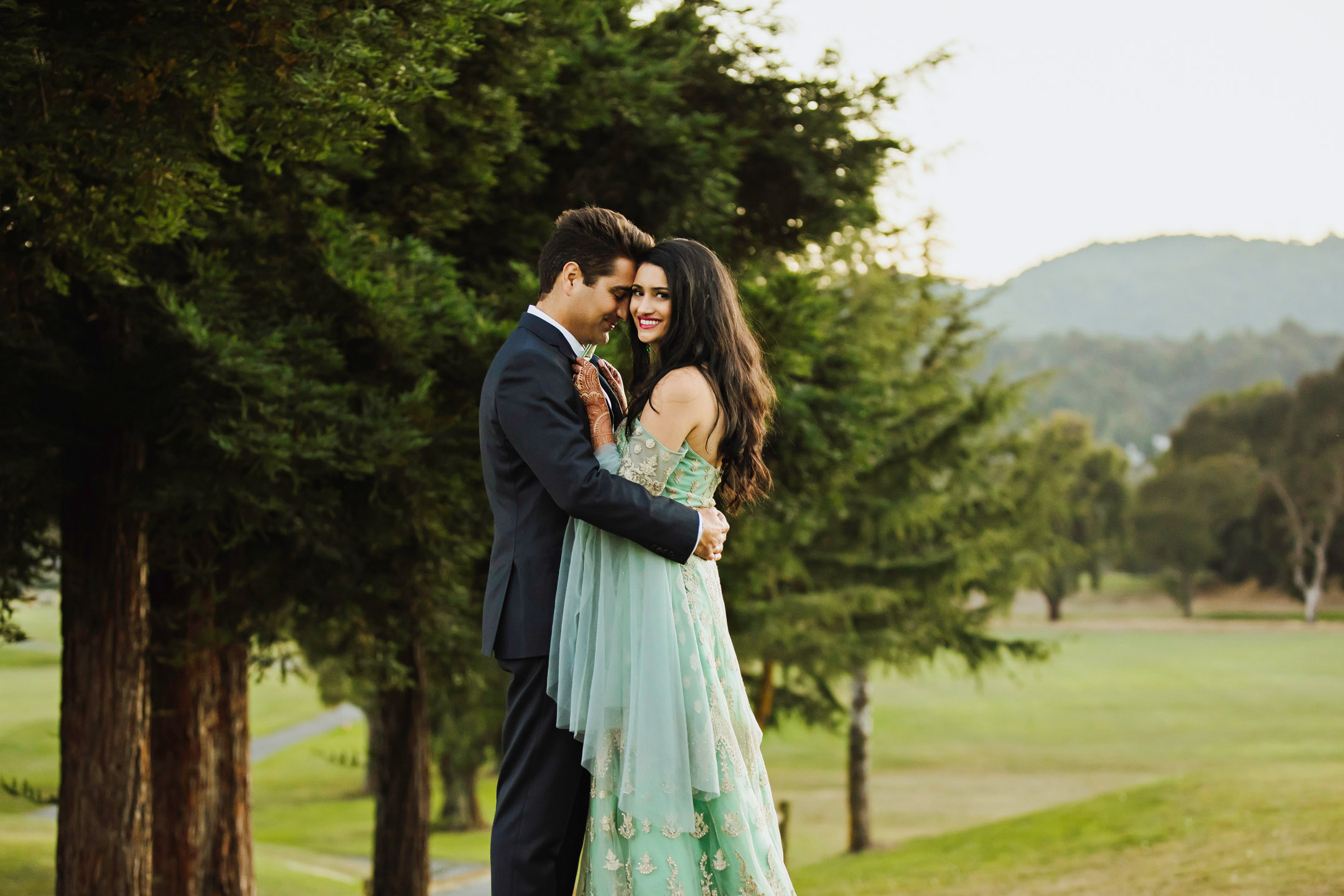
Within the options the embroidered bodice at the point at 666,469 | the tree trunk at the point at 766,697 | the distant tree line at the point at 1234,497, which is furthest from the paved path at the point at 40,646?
the distant tree line at the point at 1234,497

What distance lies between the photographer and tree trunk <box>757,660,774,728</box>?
17.4 meters

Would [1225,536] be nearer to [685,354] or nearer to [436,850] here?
[436,850]

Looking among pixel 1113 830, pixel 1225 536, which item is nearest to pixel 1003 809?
pixel 1113 830

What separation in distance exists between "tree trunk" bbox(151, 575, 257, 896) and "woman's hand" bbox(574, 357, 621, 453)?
5189 mm

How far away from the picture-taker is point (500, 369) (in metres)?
3.32

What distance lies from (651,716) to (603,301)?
1210mm

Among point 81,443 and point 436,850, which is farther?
point 436,850

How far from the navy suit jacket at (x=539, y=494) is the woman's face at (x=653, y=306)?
0.82ft

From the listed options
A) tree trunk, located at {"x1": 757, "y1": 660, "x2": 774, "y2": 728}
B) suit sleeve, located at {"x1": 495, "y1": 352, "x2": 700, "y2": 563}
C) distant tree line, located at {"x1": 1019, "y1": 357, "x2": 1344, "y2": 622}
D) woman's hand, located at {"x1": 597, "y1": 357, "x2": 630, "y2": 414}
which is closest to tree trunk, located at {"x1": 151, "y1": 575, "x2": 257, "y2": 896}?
woman's hand, located at {"x1": 597, "y1": 357, "x2": 630, "y2": 414}

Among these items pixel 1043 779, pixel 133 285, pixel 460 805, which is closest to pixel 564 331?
pixel 133 285

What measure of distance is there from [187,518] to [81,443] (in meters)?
0.79

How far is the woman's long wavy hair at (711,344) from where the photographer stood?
330cm

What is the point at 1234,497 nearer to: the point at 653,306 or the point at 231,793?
the point at 231,793

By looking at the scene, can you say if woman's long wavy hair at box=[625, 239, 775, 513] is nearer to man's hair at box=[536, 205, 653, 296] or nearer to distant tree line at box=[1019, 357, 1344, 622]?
man's hair at box=[536, 205, 653, 296]
